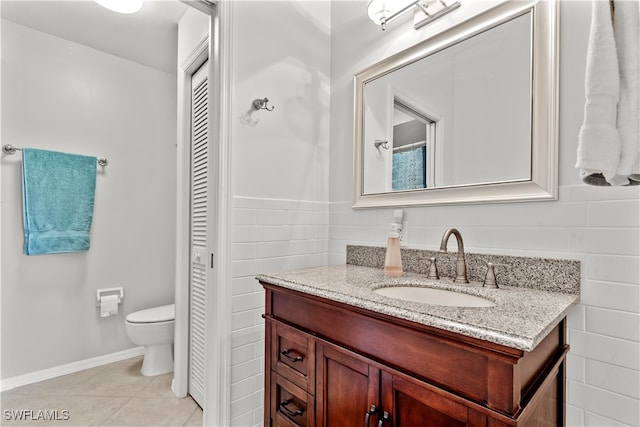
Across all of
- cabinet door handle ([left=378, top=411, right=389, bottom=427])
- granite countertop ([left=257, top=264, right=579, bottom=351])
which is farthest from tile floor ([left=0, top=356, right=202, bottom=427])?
cabinet door handle ([left=378, top=411, right=389, bottom=427])

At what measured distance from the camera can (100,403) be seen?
73.9 inches

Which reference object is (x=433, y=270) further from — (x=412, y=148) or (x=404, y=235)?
(x=412, y=148)

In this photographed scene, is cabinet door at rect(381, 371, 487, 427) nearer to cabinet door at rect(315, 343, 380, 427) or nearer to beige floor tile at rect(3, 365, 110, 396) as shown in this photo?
cabinet door at rect(315, 343, 380, 427)

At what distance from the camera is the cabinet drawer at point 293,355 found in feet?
3.48

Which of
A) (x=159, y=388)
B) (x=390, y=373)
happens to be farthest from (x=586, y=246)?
(x=159, y=388)

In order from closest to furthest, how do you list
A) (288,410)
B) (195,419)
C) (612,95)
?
(612,95) < (288,410) < (195,419)

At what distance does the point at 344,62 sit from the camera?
173cm

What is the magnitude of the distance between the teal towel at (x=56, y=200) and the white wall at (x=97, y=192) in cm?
8

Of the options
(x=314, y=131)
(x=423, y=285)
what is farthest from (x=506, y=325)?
(x=314, y=131)

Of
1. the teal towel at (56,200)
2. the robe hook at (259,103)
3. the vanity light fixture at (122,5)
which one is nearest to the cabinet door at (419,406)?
the robe hook at (259,103)

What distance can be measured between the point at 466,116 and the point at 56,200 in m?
2.65

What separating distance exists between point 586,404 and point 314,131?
154 cm

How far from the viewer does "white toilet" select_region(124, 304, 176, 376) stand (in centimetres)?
212

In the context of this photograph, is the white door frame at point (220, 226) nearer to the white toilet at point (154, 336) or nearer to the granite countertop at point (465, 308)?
the granite countertop at point (465, 308)
